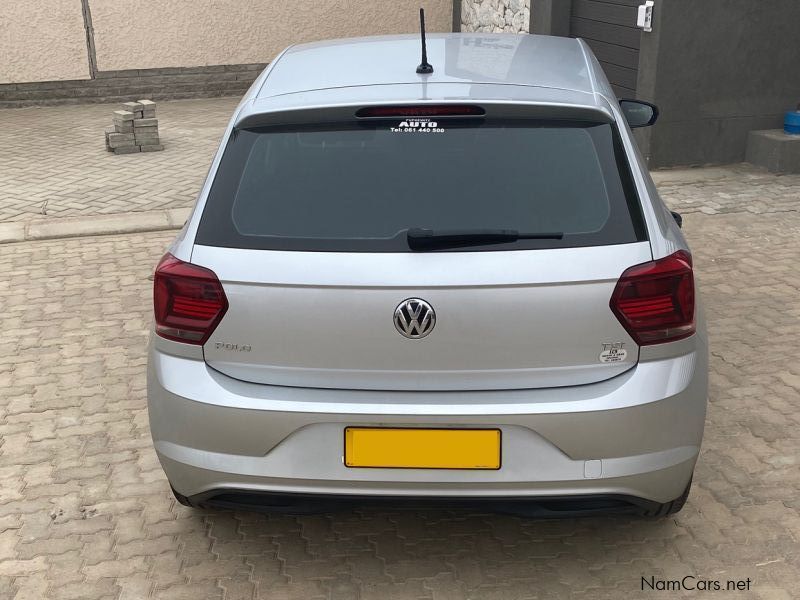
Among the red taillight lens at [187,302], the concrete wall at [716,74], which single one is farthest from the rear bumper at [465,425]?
the concrete wall at [716,74]

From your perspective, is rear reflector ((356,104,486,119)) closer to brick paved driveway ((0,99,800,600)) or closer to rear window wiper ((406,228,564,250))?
rear window wiper ((406,228,564,250))

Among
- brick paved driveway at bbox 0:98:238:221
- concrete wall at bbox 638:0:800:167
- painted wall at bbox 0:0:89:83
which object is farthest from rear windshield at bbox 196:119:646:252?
painted wall at bbox 0:0:89:83

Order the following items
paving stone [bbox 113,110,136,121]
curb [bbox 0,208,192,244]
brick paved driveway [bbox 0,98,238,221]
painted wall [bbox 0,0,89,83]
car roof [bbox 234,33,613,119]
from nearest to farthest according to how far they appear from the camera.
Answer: car roof [bbox 234,33,613,119]
curb [bbox 0,208,192,244]
brick paved driveway [bbox 0,98,238,221]
paving stone [bbox 113,110,136,121]
painted wall [bbox 0,0,89,83]

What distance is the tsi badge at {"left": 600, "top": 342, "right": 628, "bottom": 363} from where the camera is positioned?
281cm

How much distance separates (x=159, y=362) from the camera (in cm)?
304

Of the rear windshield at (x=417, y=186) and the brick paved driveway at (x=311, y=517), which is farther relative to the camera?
the brick paved driveway at (x=311, y=517)

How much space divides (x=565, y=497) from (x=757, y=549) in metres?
0.97

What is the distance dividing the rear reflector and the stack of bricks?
8190 millimetres

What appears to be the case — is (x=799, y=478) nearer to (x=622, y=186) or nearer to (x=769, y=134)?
(x=622, y=186)

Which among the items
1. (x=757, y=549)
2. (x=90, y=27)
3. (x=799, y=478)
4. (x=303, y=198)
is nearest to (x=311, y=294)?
(x=303, y=198)

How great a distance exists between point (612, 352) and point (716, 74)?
7318 mm

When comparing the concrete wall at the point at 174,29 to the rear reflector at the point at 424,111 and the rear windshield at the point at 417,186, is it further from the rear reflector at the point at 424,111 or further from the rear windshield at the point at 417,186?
the rear reflector at the point at 424,111

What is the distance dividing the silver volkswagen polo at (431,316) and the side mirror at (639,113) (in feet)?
5.92

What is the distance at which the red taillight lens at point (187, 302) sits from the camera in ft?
9.46
